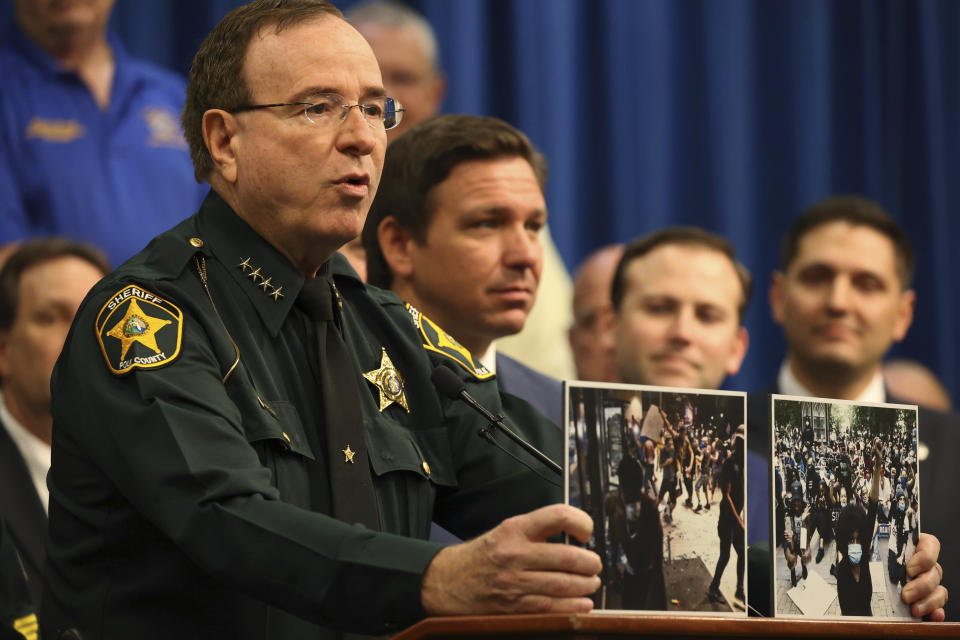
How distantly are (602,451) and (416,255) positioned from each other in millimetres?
1661

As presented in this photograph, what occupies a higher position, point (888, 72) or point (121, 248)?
point (888, 72)

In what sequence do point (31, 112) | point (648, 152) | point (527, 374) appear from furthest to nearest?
point (648, 152) → point (31, 112) → point (527, 374)

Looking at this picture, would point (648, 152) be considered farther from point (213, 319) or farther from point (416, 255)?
point (213, 319)

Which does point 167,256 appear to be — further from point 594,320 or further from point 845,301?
point 594,320

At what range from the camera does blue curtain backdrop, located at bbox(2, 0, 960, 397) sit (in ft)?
19.6

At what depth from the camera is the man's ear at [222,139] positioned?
2.06 m

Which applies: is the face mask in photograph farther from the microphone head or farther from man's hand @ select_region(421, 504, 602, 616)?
the microphone head

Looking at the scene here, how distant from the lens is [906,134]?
6.59m

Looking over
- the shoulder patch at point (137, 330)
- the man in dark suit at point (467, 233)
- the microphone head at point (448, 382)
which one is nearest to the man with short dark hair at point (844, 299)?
the man in dark suit at point (467, 233)

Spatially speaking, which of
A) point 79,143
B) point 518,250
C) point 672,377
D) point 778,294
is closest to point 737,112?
point 778,294

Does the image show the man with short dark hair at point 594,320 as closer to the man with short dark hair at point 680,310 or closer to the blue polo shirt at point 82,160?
the man with short dark hair at point 680,310

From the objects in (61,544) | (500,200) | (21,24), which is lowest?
(61,544)

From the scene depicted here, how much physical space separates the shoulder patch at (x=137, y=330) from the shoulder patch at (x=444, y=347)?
0.51 m

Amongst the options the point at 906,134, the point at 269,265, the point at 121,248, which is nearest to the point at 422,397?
the point at 269,265
